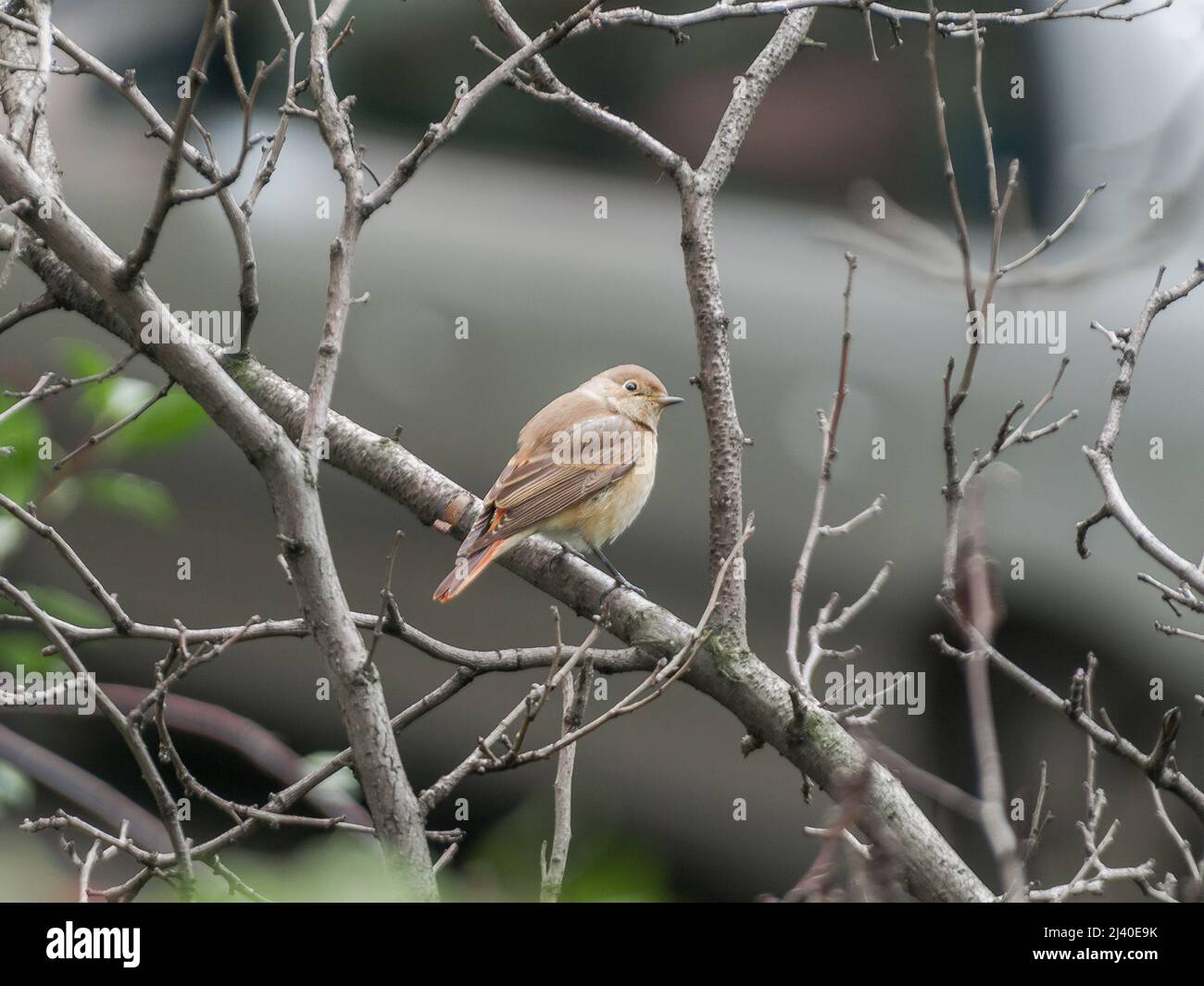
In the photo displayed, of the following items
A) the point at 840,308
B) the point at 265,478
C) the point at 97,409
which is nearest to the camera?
the point at 265,478

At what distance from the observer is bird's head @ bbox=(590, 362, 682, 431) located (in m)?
4.52

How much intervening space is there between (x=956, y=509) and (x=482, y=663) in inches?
40.8

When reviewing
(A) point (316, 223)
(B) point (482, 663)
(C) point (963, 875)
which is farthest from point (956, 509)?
(A) point (316, 223)

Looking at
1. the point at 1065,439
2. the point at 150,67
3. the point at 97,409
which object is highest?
→ the point at 150,67

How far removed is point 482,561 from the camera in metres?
3.44

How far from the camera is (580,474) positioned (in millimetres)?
4074

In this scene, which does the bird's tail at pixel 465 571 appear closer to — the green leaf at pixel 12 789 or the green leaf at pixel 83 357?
the green leaf at pixel 83 357

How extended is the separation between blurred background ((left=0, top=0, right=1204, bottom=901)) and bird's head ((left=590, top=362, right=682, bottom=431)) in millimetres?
505

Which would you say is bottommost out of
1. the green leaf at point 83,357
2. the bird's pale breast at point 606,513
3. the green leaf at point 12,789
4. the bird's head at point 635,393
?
the green leaf at point 12,789

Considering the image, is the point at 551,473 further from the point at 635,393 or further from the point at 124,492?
the point at 124,492

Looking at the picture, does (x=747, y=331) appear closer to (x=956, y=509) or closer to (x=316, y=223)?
(x=316, y=223)

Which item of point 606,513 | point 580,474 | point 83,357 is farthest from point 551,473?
point 83,357

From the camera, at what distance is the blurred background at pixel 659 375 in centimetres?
500

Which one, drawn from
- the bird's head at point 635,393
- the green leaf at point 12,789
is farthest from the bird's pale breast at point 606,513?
the green leaf at point 12,789
